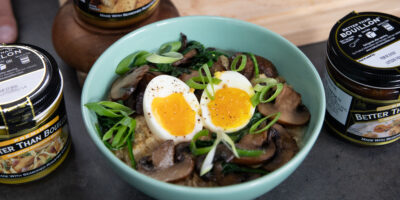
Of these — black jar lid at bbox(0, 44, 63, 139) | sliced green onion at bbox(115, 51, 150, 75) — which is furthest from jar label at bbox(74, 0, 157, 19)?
black jar lid at bbox(0, 44, 63, 139)

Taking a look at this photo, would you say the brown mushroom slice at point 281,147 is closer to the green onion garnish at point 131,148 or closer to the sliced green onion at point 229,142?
the sliced green onion at point 229,142

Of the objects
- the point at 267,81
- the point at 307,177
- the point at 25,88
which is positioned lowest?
the point at 307,177

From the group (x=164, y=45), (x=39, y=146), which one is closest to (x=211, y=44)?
(x=164, y=45)

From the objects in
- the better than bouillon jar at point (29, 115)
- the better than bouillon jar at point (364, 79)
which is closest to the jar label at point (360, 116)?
the better than bouillon jar at point (364, 79)

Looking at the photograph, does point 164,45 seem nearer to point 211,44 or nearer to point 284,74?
point 211,44

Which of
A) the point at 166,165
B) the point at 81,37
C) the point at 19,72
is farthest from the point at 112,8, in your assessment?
the point at 166,165

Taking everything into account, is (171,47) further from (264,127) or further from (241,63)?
(264,127)
